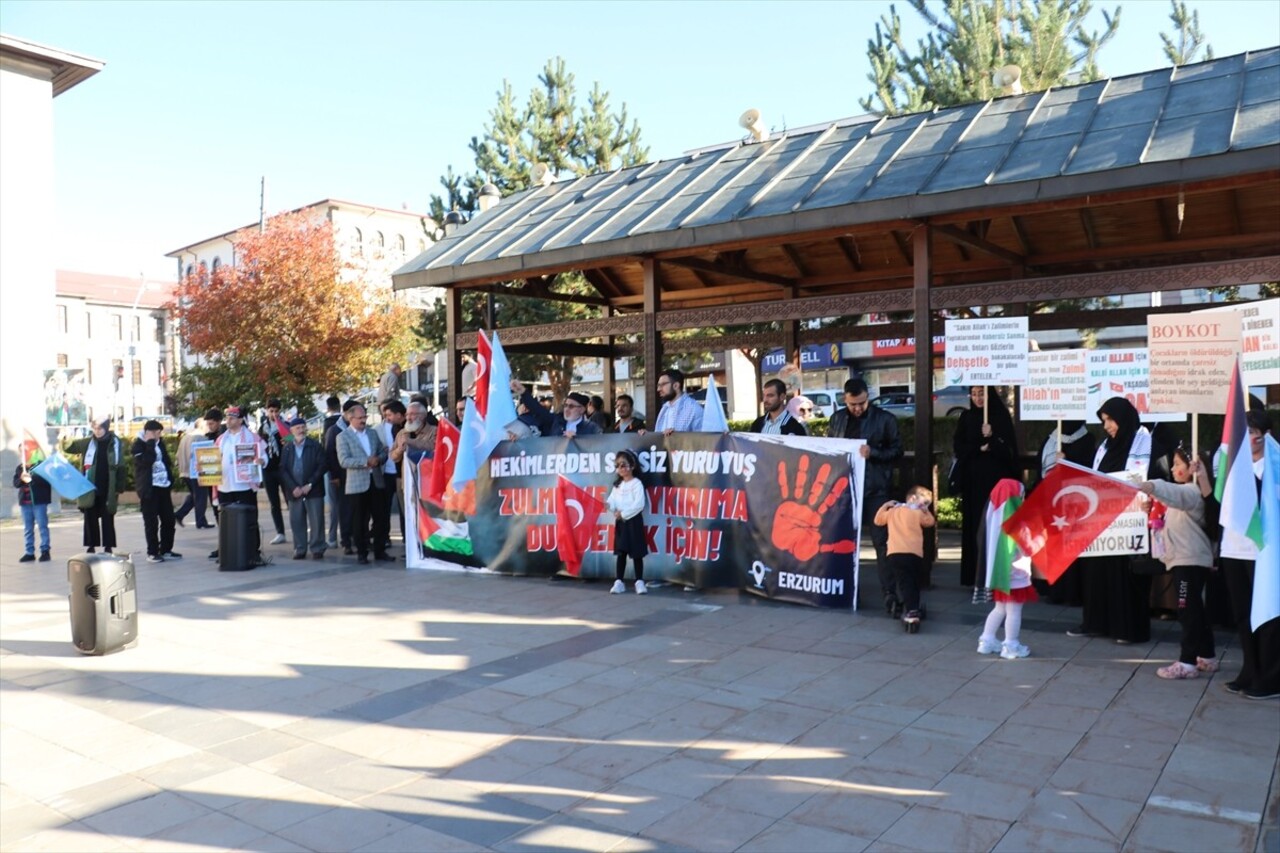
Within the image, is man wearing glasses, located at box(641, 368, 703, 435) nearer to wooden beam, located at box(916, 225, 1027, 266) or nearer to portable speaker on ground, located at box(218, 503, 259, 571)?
wooden beam, located at box(916, 225, 1027, 266)

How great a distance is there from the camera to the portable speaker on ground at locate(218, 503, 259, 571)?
1159 centimetres

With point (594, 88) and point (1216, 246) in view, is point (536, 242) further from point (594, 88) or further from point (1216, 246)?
point (594, 88)

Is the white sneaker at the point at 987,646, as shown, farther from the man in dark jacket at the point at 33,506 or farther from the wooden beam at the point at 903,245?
the man in dark jacket at the point at 33,506

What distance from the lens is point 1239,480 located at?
18.2ft

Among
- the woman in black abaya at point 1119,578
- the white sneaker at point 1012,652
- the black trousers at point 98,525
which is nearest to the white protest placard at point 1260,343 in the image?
the woman in black abaya at point 1119,578

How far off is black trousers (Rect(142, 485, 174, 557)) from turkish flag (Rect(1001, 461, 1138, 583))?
10888 millimetres

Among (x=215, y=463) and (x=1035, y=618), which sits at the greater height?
(x=215, y=463)

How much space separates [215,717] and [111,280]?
254 feet

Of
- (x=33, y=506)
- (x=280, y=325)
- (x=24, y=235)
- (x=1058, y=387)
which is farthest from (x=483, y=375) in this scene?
(x=24, y=235)

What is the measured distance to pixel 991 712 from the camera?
18.1 feet

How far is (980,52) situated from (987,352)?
10524 mm

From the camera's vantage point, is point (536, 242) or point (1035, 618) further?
point (536, 242)

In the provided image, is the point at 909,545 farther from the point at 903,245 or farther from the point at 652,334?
the point at 903,245

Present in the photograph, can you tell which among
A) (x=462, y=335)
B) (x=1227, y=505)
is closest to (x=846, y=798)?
(x=1227, y=505)
